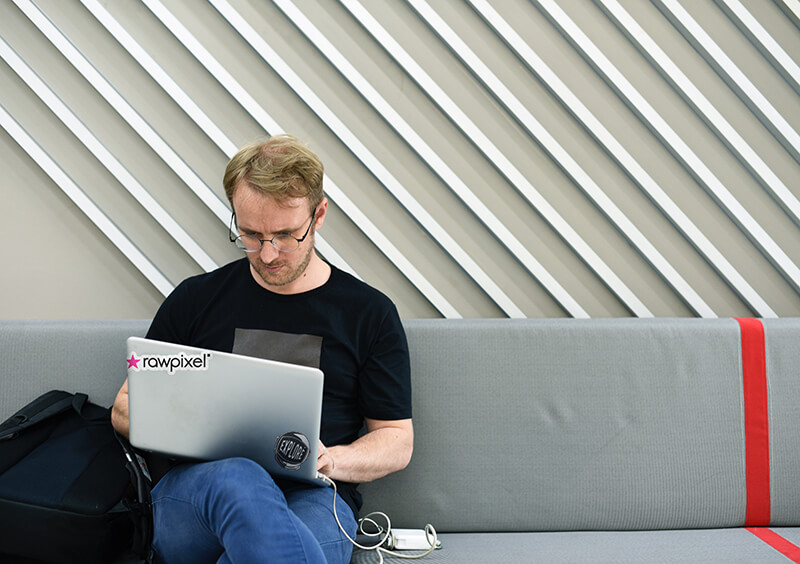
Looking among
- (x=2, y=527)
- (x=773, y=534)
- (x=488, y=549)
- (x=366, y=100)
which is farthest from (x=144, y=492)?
(x=773, y=534)

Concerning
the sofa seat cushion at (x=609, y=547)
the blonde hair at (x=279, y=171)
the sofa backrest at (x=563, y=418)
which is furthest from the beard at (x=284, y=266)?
the sofa seat cushion at (x=609, y=547)

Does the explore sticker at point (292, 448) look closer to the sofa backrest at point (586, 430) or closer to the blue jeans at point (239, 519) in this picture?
the blue jeans at point (239, 519)

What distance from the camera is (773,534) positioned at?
1.53 metres

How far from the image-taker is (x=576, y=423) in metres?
1.58

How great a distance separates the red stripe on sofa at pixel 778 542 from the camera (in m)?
A: 1.39

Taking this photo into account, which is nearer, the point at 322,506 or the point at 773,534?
the point at 322,506

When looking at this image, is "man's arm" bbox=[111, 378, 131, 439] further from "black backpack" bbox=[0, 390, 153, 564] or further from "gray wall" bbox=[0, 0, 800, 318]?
"gray wall" bbox=[0, 0, 800, 318]

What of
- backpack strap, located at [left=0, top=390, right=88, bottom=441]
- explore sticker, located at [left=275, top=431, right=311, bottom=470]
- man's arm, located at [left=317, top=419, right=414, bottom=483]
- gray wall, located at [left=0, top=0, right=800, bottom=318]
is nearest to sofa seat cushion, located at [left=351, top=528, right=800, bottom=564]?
man's arm, located at [left=317, top=419, right=414, bottom=483]

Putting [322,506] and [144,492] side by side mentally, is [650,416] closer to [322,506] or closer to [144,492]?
[322,506]

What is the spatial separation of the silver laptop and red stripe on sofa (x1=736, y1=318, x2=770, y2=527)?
104cm

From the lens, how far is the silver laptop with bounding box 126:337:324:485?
3.68 ft

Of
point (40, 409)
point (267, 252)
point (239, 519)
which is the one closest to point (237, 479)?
point (239, 519)

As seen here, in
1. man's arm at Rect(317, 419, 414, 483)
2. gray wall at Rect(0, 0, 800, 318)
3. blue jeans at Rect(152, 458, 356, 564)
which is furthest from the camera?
gray wall at Rect(0, 0, 800, 318)

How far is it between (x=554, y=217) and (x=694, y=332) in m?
0.45
